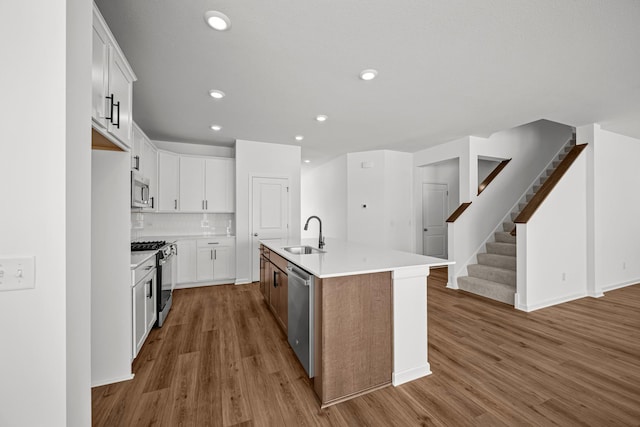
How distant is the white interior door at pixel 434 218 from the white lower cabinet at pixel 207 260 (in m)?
4.38

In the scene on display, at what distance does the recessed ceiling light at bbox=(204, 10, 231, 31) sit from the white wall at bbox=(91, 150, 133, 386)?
113 centimetres

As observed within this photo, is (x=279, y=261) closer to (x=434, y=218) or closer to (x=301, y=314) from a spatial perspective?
(x=301, y=314)

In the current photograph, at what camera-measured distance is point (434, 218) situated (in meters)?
5.99

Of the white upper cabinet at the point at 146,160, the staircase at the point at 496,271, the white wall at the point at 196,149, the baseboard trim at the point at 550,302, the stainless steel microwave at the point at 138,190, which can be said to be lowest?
the baseboard trim at the point at 550,302

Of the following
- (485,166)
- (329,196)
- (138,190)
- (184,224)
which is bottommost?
(184,224)

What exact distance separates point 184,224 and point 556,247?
5.94 meters

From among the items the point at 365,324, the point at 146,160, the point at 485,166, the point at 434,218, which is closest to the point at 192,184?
the point at 146,160

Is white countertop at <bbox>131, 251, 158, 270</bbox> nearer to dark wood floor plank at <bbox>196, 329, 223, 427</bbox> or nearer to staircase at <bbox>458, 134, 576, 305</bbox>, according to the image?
dark wood floor plank at <bbox>196, 329, 223, 427</bbox>

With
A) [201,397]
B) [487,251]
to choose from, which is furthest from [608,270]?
[201,397]

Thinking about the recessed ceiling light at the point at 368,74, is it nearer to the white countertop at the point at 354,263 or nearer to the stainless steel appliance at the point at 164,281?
the white countertop at the point at 354,263

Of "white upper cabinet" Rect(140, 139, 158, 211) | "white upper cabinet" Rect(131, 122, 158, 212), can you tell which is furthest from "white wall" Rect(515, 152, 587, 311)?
"white upper cabinet" Rect(140, 139, 158, 211)

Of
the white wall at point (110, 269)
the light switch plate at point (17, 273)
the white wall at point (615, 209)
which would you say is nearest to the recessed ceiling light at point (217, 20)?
the white wall at point (110, 269)

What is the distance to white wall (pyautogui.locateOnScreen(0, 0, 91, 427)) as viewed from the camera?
827 mm

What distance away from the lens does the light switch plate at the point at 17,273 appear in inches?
32.0
